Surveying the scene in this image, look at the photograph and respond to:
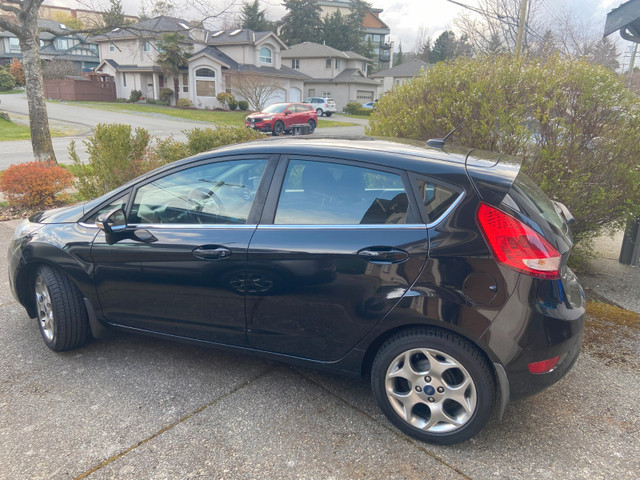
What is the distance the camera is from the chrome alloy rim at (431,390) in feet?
8.38

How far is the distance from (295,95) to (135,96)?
580 inches

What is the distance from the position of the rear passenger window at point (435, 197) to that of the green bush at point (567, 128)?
2506mm

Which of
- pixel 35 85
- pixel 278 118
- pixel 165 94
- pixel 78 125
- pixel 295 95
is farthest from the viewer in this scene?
pixel 295 95

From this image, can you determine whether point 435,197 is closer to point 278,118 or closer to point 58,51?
point 278,118

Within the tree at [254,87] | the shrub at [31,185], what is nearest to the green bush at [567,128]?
the shrub at [31,185]

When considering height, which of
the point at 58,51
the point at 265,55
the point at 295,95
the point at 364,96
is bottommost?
the point at 295,95

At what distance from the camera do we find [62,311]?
3.43m

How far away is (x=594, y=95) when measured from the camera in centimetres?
464

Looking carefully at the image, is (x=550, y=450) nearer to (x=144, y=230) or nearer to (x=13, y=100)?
(x=144, y=230)

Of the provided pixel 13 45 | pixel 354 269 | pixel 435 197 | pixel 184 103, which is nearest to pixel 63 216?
pixel 354 269

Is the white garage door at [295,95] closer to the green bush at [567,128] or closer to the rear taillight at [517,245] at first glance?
the green bush at [567,128]

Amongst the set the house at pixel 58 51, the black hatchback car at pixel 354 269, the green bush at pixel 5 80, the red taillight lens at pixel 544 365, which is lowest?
the red taillight lens at pixel 544 365

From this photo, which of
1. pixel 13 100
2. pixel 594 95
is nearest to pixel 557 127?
pixel 594 95

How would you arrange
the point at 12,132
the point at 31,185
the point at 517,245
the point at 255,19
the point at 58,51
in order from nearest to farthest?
the point at 517,245
the point at 31,185
the point at 12,132
the point at 255,19
the point at 58,51
